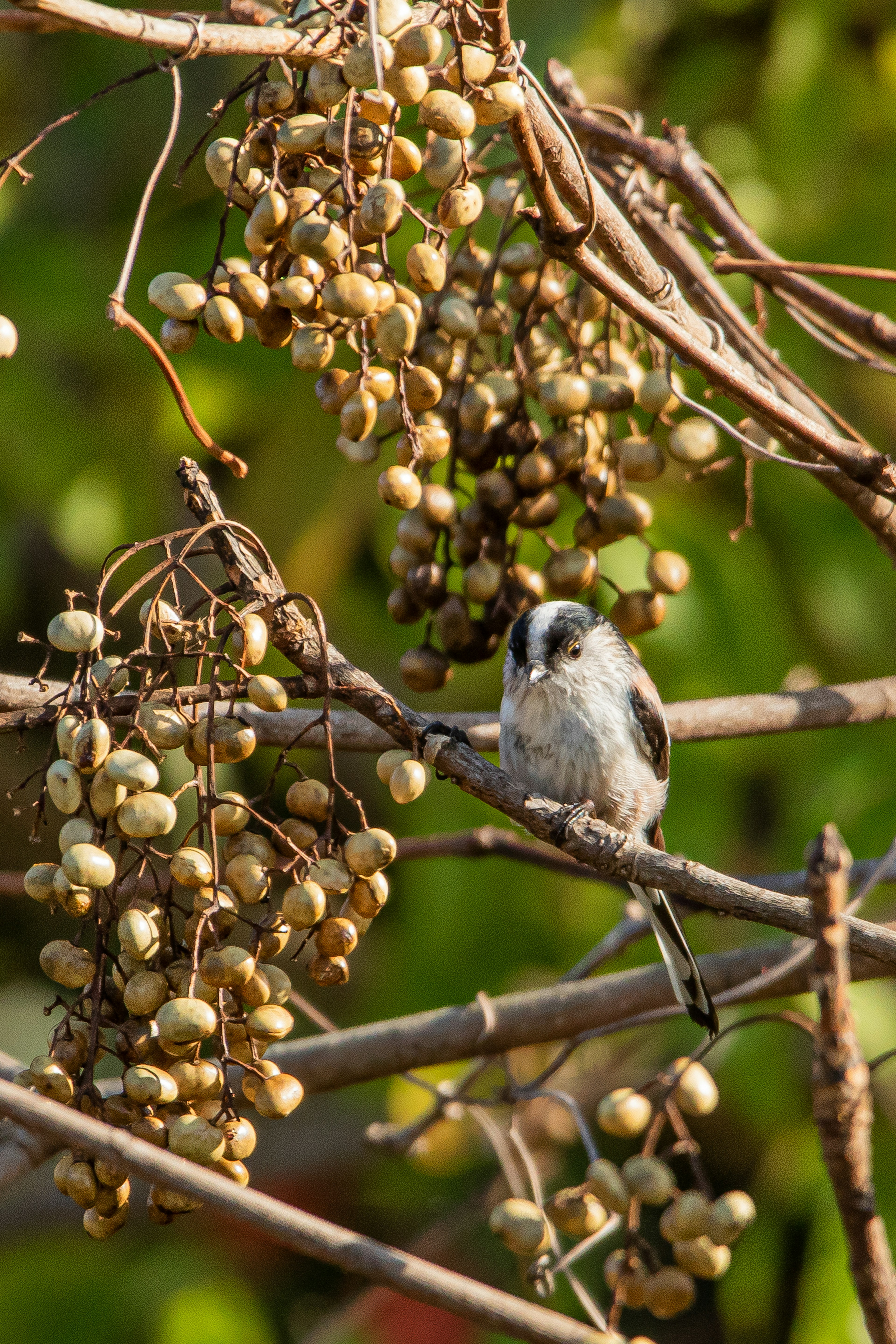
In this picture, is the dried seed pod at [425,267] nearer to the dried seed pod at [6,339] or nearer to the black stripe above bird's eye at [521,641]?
the dried seed pod at [6,339]

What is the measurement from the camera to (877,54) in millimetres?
2877

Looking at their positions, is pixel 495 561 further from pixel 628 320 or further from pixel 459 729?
pixel 628 320

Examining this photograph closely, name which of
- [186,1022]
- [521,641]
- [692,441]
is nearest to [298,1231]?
[186,1022]

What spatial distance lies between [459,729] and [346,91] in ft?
2.72

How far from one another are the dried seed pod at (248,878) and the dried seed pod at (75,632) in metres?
0.28

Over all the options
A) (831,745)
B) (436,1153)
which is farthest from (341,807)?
(831,745)

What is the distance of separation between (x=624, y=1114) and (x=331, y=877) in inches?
31.0

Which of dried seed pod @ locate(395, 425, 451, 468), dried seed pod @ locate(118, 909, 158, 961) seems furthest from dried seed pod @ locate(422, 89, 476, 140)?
dried seed pod @ locate(118, 909, 158, 961)

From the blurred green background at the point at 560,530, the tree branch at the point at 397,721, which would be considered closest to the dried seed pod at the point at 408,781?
the tree branch at the point at 397,721

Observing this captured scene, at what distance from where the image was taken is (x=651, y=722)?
106 inches

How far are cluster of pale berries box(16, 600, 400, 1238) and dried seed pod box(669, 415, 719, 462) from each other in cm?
92

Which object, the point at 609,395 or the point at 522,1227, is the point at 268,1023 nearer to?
the point at 522,1227

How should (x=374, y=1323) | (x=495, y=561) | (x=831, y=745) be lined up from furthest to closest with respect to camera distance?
1. (x=374, y=1323)
2. (x=831, y=745)
3. (x=495, y=561)

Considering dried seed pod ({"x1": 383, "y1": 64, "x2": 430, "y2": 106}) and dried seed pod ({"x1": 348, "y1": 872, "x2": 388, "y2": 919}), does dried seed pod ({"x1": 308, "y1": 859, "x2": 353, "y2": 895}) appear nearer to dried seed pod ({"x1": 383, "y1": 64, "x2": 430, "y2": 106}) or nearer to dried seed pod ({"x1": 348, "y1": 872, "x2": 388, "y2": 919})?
dried seed pod ({"x1": 348, "y1": 872, "x2": 388, "y2": 919})
